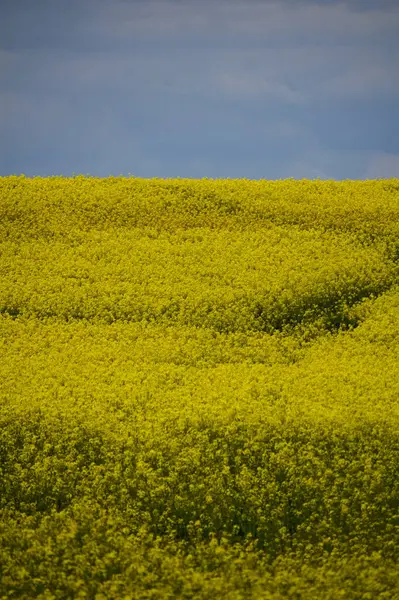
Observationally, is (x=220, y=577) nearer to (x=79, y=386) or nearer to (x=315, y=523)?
(x=315, y=523)

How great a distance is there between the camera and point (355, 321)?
26.4m

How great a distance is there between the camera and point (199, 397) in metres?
19.0

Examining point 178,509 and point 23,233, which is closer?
point 178,509

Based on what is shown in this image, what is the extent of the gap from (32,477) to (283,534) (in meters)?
5.18

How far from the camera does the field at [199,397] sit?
45.1 feet

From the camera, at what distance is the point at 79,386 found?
20000 mm

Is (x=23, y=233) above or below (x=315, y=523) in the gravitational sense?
above

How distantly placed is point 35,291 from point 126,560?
1629 cm

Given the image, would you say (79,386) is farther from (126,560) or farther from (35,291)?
(35,291)

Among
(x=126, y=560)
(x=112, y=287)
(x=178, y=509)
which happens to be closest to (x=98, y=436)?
(x=178, y=509)

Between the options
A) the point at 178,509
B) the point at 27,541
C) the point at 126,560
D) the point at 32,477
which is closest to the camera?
the point at 126,560

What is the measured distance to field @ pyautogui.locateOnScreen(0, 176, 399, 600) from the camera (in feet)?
45.1

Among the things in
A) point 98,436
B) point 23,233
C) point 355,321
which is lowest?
point 98,436

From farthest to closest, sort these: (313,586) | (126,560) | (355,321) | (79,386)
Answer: (355,321) → (79,386) → (126,560) → (313,586)
